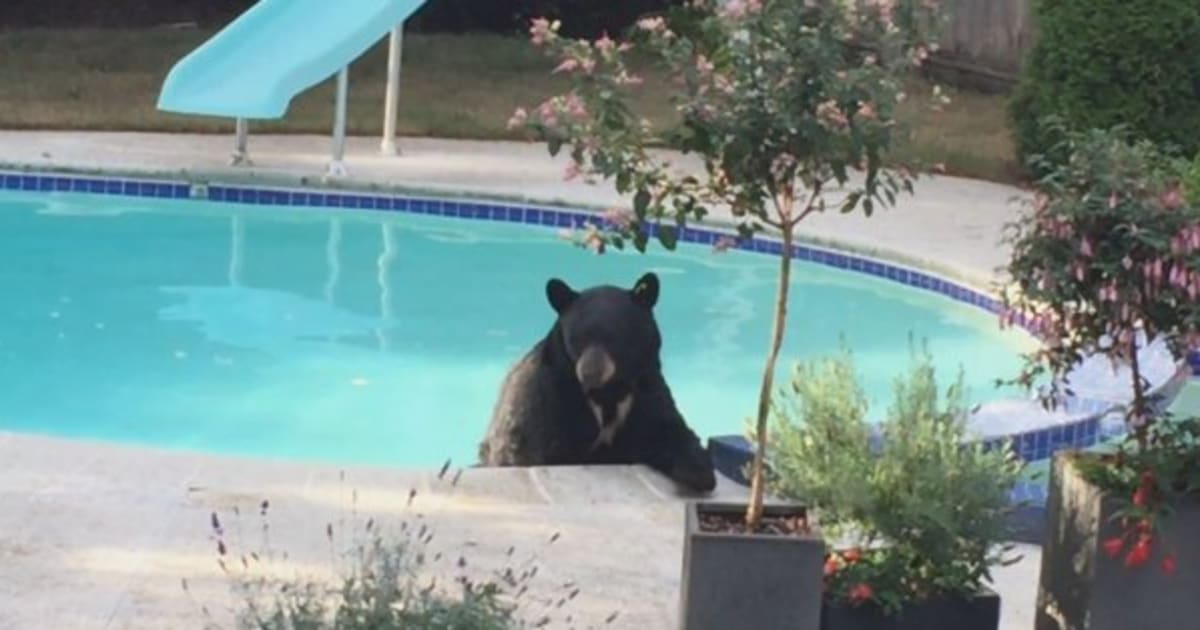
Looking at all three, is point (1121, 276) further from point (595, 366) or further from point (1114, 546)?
point (595, 366)

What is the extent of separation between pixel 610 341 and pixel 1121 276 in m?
1.79

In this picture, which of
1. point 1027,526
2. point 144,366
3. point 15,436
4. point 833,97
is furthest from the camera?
point 144,366

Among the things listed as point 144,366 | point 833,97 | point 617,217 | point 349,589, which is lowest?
point 144,366

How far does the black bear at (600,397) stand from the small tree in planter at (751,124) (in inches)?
56.2

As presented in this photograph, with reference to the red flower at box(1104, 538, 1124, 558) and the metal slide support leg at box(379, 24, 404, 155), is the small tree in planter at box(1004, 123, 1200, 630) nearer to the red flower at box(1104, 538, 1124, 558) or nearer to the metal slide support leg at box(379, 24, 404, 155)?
the red flower at box(1104, 538, 1124, 558)

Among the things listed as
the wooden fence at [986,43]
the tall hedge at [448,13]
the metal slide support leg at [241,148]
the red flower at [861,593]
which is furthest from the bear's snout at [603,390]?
the tall hedge at [448,13]

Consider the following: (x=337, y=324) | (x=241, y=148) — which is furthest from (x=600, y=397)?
(x=241, y=148)

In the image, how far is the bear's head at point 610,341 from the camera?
16.6 feet

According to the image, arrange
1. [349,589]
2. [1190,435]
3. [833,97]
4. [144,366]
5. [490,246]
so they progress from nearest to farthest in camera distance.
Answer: [349,589] < [833,97] < [1190,435] < [144,366] < [490,246]

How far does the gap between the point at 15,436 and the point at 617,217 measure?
2235 millimetres

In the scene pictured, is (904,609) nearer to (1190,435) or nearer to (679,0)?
(1190,435)

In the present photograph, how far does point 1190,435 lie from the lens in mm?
3742

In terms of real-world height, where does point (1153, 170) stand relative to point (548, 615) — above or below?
above

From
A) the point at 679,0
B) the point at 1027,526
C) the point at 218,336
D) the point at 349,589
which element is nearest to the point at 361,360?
the point at 218,336
